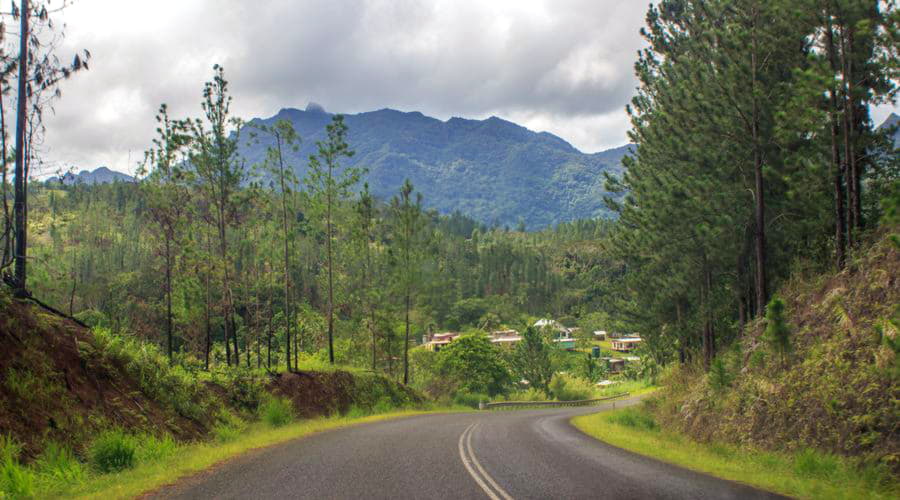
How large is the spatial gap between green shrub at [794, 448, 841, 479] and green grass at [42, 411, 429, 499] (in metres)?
10.9

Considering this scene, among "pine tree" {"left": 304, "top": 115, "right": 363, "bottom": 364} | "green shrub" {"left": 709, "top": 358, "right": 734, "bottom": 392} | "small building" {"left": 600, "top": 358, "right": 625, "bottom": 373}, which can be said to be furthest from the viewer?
"small building" {"left": 600, "top": 358, "right": 625, "bottom": 373}

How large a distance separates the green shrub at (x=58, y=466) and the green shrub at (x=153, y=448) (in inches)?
58.0

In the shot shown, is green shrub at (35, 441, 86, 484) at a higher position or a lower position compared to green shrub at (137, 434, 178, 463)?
higher

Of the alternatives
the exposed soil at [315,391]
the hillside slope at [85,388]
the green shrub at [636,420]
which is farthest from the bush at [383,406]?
the hillside slope at [85,388]

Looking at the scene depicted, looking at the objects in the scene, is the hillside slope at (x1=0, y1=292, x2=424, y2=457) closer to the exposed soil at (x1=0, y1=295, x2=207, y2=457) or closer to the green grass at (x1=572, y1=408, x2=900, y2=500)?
the exposed soil at (x1=0, y1=295, x2=207, y2=457)

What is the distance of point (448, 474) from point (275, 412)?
13241 millimetres

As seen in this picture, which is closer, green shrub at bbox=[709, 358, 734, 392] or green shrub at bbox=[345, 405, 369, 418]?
green shrub at bbox=[709, 358, 734, 392]

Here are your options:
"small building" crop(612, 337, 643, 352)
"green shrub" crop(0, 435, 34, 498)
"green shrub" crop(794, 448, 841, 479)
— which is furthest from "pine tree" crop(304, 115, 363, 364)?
"small building" crop(612, 337, 643, 352)

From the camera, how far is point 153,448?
1258 centimetres

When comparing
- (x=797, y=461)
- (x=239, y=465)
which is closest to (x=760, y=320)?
(x=797, y=461)

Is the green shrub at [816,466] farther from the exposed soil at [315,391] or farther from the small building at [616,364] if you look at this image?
the small building at [616,364]

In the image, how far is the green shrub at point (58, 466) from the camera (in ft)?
31.8

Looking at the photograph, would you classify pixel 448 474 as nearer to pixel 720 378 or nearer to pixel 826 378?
pixel 826 378

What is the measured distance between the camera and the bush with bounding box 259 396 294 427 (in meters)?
21.5
